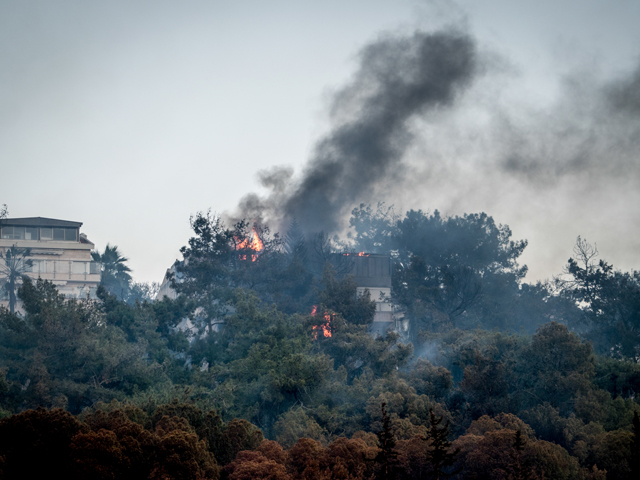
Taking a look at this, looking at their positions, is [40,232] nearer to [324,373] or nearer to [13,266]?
[13,266]

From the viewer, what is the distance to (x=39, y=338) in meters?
36.4

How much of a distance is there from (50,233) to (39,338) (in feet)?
73.7

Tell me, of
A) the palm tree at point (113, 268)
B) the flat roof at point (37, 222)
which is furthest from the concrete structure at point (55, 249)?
the palm tree at point (113, 268)

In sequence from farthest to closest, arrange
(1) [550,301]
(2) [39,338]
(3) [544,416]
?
(1) [550,301] < (2) [39,338] < (3) [544,416]

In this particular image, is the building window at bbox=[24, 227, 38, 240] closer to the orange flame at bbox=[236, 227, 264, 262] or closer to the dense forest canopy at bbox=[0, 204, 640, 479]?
the dense forest canopy at bbox=[0, 204, 640, 479]

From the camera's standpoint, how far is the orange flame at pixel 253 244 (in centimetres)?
5100

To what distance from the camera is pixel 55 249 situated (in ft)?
187

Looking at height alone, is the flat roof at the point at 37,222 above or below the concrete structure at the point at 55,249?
above

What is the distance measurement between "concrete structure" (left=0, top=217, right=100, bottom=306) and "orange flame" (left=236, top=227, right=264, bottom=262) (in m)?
14.5

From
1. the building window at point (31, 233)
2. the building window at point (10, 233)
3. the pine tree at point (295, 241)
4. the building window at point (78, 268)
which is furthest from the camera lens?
the building window at point (78, 268)

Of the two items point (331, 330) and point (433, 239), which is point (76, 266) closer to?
point (331, 330)

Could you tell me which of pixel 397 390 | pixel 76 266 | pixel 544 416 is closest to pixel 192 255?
pixel 76 266

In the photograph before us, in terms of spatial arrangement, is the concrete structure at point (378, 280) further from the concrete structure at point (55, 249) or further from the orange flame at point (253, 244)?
the concrete structure at point (55, 249)

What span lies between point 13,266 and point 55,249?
5530 mm
